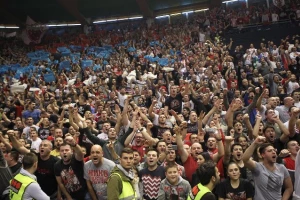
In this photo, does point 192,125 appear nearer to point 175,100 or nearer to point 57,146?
point 175,100

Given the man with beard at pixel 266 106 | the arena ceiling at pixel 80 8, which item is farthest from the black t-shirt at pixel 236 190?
the arena ceiling at pixel 80 8

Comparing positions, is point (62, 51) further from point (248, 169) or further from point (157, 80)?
point (248, 169)

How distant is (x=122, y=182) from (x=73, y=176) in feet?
4.38

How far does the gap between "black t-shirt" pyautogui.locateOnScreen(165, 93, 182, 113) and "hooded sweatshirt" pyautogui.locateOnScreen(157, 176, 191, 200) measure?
415 cm

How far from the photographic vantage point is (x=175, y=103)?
8359 millimetres

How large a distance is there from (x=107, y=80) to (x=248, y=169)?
840cm

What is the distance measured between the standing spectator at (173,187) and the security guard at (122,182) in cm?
58

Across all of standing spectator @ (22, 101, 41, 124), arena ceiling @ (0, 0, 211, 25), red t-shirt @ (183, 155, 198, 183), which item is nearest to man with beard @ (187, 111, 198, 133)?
red t-shirt @ (183, 155, 198, 183)

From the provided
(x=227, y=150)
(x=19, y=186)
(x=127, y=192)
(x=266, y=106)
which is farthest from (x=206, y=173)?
(x=266, y=106)

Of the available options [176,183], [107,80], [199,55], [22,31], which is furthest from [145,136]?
[22,31]

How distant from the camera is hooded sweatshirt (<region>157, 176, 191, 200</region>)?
4188mm

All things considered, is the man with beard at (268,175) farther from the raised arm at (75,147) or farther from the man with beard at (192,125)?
the man with beard at (192,125)

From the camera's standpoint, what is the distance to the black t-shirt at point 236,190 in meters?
4.10

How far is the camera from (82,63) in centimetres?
1606
